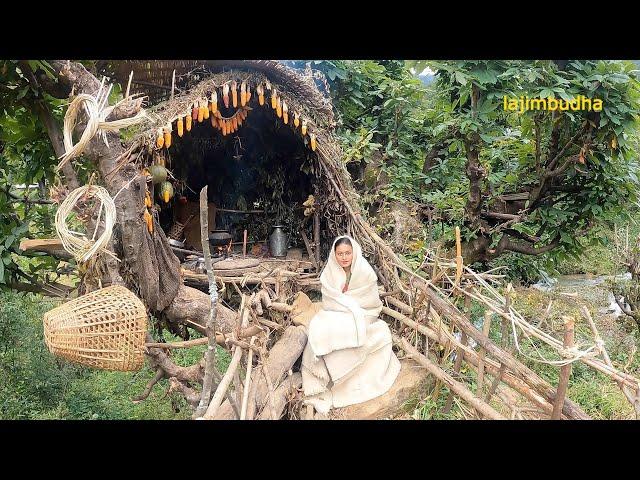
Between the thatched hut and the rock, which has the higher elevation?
the thatched hut

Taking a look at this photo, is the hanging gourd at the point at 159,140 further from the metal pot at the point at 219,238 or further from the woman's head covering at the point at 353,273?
the metal pot at the point at 219,238

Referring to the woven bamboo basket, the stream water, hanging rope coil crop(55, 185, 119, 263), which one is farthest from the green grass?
the stream water

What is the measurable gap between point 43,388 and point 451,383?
12.3 ft

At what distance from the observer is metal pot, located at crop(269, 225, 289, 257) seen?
5.53 metres

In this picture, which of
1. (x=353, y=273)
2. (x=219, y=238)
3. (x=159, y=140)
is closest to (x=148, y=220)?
(x=159, y=140)

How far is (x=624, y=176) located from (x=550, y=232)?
0.87m

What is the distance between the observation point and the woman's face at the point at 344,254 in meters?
3.47

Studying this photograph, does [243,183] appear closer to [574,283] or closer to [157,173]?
[157,173]

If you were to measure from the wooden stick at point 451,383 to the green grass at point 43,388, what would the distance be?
208cm

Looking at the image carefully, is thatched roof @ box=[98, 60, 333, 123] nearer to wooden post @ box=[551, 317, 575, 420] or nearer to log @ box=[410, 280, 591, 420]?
log @ box=[410, 280, 591, 420]

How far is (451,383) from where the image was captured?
3.06 meters

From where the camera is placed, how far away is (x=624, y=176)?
15.4ft

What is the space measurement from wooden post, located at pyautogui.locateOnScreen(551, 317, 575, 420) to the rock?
102 centimetres

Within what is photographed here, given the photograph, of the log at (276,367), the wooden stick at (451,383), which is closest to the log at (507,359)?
the wooden stick at (451,383)
